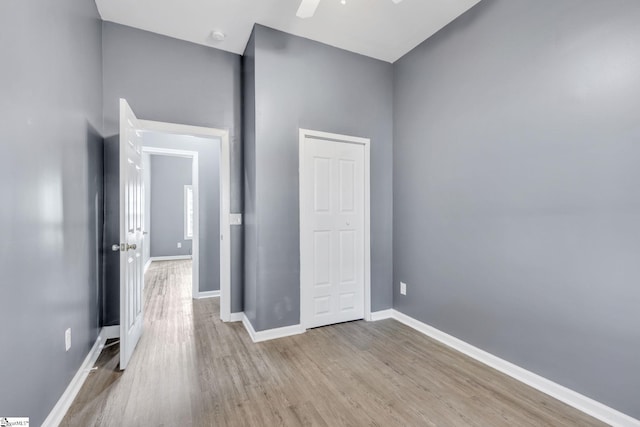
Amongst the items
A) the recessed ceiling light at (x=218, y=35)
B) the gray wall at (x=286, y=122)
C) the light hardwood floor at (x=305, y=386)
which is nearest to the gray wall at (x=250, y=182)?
the gray wall at (x=286, y=122)

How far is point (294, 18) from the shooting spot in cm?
265

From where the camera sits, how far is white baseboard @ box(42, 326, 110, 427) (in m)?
1.59

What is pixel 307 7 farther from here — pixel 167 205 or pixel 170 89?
pixel 167 205

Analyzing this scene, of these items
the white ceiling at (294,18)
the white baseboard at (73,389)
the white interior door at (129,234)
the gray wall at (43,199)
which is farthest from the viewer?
the white ceiling at (294,18)

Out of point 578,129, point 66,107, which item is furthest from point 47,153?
point 578,129

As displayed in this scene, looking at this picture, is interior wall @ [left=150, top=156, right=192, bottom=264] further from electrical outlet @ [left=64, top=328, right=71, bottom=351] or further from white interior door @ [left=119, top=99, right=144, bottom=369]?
electrical outlet @ [left=64, top=328, right=71, bottom=351]

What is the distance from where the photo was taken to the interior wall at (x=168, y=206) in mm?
7277

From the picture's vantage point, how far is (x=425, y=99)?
2980 mm

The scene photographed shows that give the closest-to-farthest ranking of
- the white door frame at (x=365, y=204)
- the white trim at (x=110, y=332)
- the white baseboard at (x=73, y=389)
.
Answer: the white baseboard at (x=73, y=389)
the white trim at (x=110, y=332)
the white door frame at (x=365, y=204)

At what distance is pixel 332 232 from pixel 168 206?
5982 millimetres

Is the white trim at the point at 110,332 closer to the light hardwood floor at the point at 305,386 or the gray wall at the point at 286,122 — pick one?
the light hardwood floor at the point at 305,386

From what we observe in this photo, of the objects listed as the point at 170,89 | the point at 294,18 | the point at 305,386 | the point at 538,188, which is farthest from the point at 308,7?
the point at 305,386

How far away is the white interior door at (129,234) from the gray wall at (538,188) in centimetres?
270

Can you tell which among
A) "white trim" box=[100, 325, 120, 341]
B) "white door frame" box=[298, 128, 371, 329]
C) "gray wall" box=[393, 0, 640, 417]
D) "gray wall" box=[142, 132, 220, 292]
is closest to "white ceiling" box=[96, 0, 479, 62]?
"gray wall" box=[393, 0, 640, 417]
